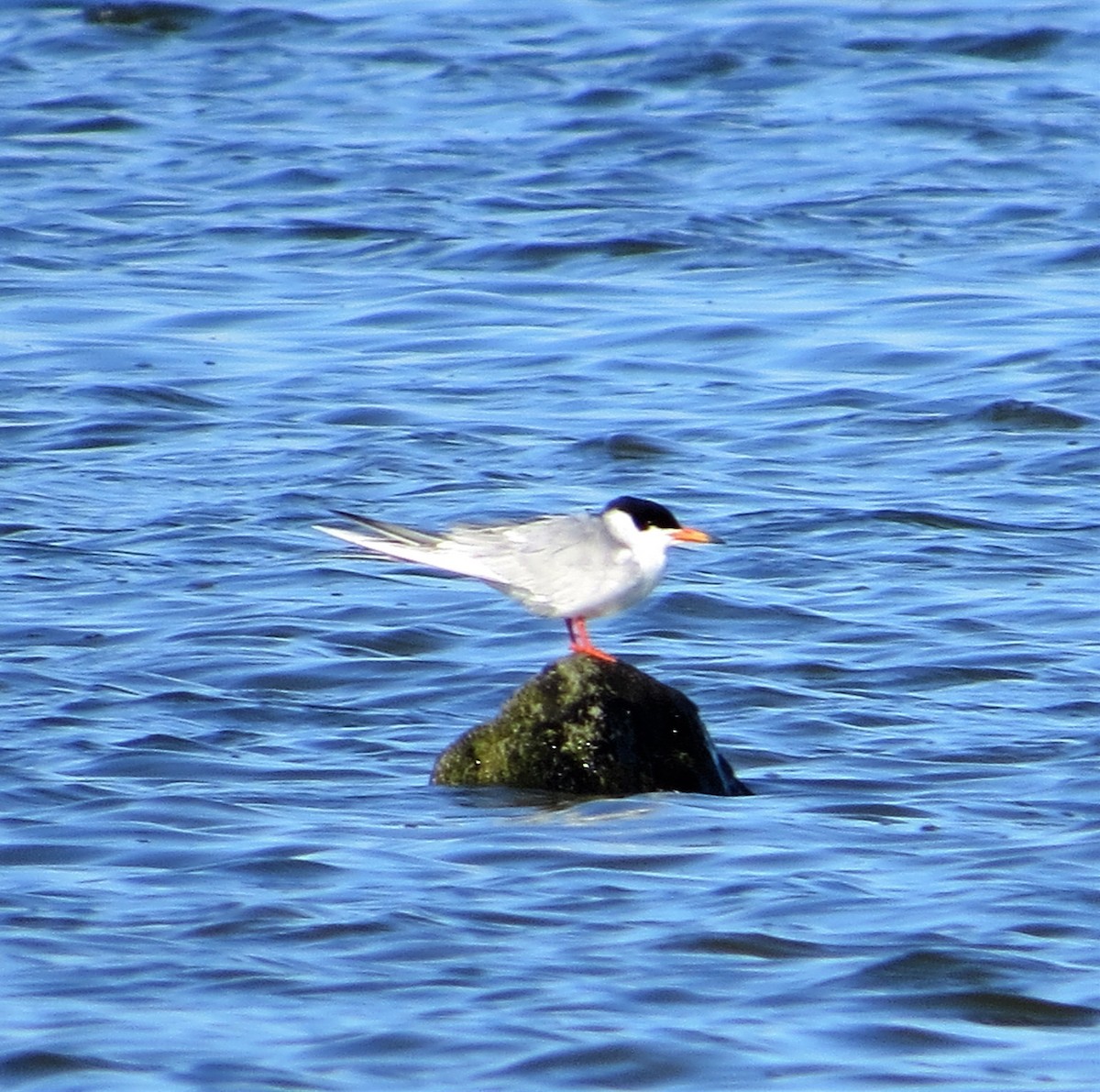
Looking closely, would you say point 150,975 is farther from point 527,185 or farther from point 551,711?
point 527,185

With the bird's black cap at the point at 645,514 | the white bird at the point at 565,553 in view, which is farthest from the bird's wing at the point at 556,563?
the bird's black cap at the point at 645,514

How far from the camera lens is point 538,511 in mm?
11734

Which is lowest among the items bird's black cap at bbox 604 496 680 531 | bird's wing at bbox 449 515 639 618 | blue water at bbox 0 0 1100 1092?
blue water at bbox 0 0 1100 1092

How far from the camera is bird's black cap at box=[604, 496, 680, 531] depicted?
7.89m

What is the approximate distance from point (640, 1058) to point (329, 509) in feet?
20.5

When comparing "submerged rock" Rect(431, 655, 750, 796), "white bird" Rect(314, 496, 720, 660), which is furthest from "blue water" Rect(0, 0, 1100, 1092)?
"white bird" Rect(314, 496, 720, 660)

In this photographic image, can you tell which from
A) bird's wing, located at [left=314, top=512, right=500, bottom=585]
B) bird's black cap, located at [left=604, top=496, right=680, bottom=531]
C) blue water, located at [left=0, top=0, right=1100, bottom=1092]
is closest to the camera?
blue water, located at [left=0, top=0, right=1100, bottom=1092]

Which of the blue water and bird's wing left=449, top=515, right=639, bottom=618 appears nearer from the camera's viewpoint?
the blue water

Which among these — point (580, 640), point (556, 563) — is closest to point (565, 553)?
point (556, 563)

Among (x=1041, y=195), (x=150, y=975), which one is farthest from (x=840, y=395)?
(x=150, y=975)

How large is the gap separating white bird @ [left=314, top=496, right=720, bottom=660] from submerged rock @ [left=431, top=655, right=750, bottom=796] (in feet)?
0.51

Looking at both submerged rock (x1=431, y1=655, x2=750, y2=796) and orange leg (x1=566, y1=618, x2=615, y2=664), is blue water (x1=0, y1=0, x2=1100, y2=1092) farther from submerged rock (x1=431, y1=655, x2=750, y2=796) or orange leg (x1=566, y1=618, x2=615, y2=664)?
orange leg (x1=566, y1=618, x2=615, y2=664)

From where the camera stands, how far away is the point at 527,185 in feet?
62.0

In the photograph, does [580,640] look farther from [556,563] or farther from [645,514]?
[645,514]
